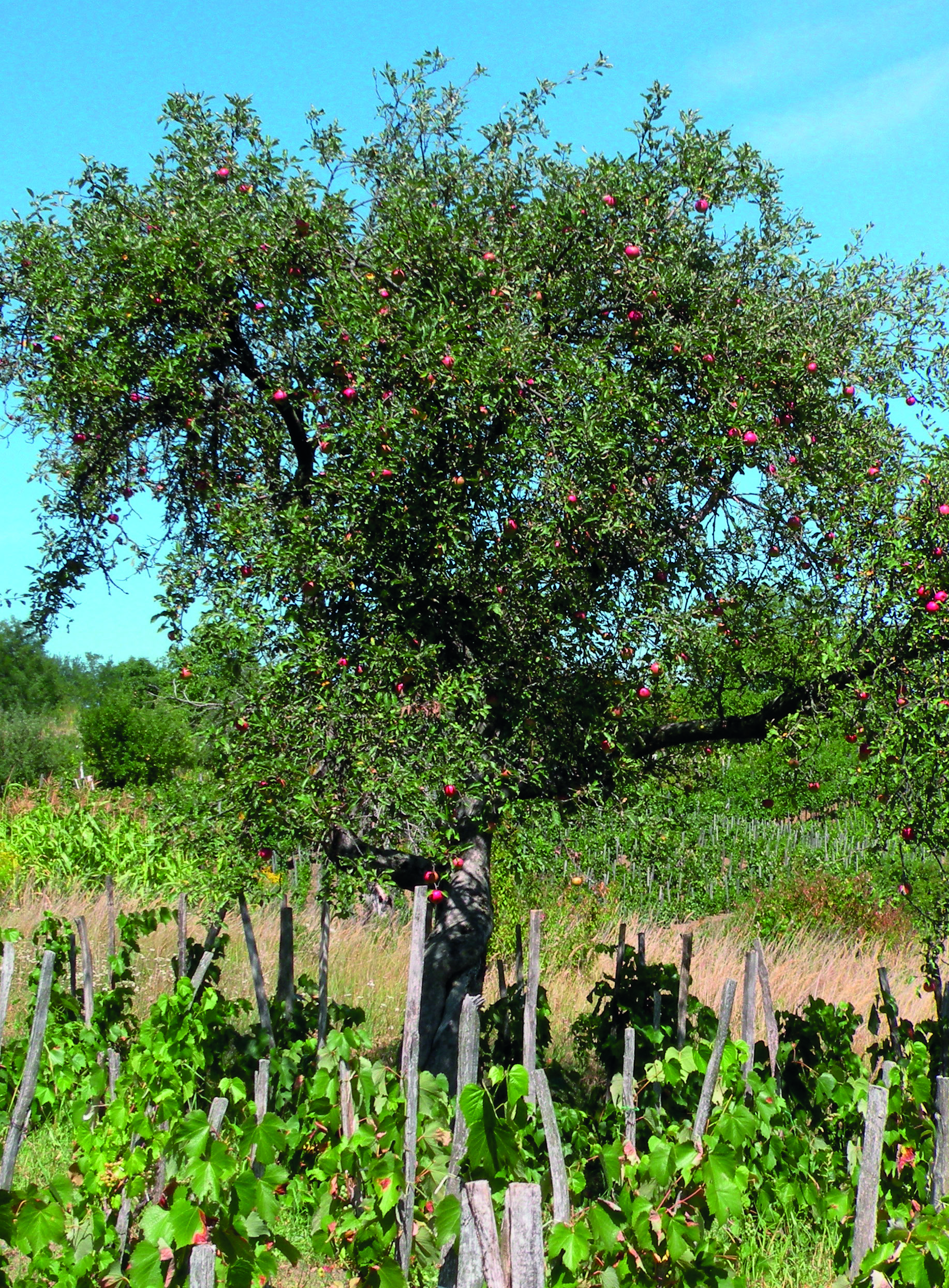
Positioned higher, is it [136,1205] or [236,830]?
[236,830]

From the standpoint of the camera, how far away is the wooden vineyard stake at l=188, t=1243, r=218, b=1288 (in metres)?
2.79

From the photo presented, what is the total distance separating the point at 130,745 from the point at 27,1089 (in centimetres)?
1709

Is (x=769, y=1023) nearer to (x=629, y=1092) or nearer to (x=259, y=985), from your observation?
Result: (x=629, y=1092)

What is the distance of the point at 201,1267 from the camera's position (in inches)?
110

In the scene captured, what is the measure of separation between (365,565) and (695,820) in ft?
44.3

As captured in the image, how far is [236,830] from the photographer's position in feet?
15.7

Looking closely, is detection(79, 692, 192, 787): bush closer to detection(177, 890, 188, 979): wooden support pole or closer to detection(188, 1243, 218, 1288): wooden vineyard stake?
detection(177, 890, 188, 979): wooden support pole

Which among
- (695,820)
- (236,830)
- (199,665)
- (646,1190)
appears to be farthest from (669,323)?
(695,820)

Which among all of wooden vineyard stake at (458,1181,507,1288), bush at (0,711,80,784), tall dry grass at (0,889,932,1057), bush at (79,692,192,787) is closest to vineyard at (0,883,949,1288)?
wooden vineyard stake at (458,1181,507,1288)

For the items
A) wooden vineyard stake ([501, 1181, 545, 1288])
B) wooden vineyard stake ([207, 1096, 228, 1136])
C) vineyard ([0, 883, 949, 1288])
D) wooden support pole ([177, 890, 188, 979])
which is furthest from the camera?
wooden support pole ([177, 890, 188, 979])

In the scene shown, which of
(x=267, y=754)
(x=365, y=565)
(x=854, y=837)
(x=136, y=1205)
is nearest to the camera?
(x=136, y=1205)

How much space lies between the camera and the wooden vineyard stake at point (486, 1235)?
8.44 ft

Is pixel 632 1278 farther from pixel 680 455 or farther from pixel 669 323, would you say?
pixel 669 323

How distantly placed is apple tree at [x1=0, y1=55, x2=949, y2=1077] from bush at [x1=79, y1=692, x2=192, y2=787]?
49.8ft
